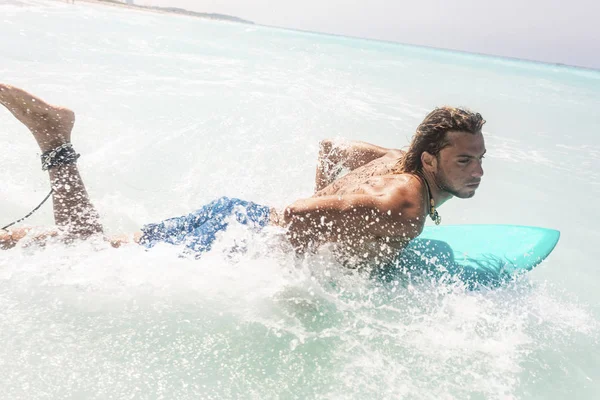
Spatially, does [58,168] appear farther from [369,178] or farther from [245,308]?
[369,178]

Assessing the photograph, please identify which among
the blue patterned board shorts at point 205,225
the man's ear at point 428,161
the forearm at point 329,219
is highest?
the man's ear at point 428,161

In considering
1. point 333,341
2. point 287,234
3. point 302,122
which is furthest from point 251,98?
point 333,341

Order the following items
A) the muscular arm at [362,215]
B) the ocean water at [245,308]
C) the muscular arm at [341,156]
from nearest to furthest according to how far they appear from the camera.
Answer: the ocean water at [245,308] → the muscular arm at [362,215] → the muscular arm at [341,156]

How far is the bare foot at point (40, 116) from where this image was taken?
277cm

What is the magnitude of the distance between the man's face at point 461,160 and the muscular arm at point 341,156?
82 cm

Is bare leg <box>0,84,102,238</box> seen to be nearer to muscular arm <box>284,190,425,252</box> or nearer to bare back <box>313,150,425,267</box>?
muscular arm <box>284,190,425,252</box>

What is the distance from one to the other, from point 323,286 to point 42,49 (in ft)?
32.2

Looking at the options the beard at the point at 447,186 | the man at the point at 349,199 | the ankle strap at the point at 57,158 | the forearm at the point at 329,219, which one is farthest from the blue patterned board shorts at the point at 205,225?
the beard at the point at 447,186

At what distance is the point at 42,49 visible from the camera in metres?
9.58

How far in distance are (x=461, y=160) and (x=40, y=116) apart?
2679 mm

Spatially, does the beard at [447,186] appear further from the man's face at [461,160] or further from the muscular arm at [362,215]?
the muscular arm at [362,215]

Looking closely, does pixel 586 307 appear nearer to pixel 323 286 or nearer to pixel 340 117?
pixel 323 286

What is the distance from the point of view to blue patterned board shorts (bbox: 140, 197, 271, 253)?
9.19ft

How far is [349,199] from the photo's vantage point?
228cm
